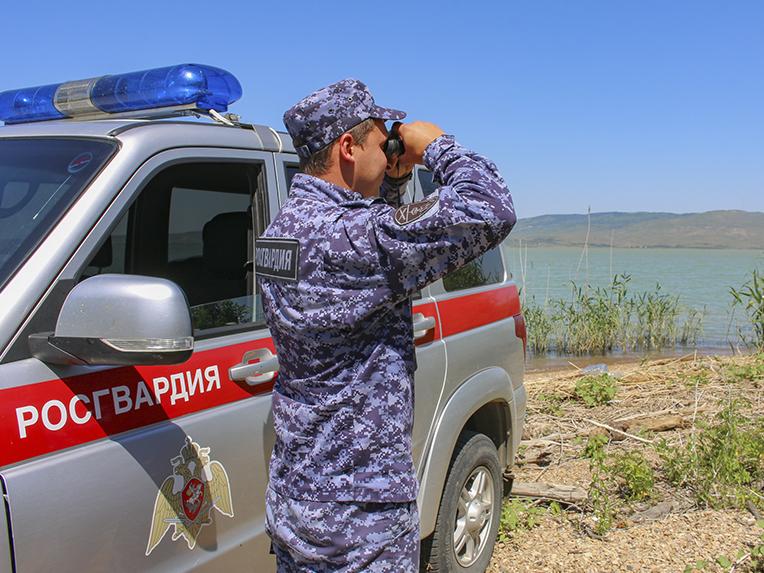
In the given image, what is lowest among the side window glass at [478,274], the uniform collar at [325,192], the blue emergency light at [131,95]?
the side window glass at [478,274]

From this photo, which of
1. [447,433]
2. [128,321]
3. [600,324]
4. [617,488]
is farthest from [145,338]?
[600,324]

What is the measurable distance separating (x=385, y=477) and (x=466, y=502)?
6.20 feet

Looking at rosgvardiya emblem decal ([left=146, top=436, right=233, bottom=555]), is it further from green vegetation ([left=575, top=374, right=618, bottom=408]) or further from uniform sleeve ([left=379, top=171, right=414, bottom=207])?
green vegetation ([left=575, top=374, right=618, bottom=408])

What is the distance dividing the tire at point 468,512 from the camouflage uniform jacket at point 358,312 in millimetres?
1528

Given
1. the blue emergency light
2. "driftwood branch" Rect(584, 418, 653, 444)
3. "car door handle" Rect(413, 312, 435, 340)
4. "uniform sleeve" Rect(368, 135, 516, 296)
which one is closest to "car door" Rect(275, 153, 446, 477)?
"car door handle" Rect(413, 312, 435, 340)

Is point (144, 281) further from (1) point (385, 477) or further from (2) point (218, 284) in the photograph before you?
(2) point (218, 284)

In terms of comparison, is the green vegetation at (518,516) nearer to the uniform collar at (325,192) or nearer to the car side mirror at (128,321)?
the uniform collar at (325,192)

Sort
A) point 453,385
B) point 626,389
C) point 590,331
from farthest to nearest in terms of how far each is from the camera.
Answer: point 590,331 < point 626,389 < point 453,385

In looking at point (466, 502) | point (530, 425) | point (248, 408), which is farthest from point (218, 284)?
point (530, 425)

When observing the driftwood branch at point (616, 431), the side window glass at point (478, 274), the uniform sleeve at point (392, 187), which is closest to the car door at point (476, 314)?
the side window glass at point (478, 274)

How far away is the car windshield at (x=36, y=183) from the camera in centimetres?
190

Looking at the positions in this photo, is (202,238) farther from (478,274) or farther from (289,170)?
(478,274)

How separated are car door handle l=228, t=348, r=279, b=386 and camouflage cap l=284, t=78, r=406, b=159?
2.35 ft

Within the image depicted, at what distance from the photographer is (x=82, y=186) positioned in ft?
6.59
